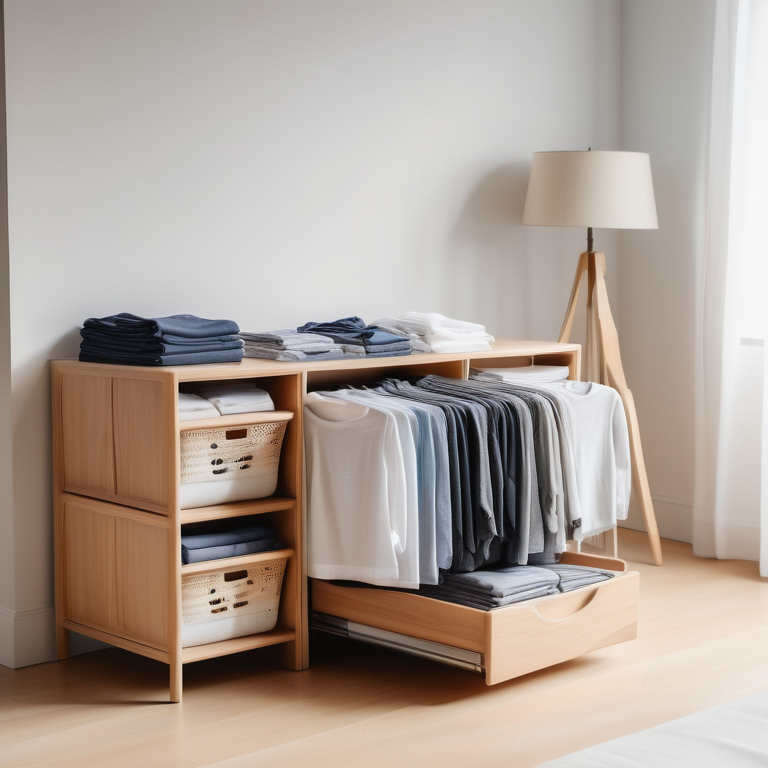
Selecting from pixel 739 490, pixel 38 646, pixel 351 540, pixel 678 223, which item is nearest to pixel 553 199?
pixel 678 223

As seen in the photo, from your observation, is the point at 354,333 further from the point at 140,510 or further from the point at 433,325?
the point at 140,510

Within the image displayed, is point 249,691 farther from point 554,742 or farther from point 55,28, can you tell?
point 55,28

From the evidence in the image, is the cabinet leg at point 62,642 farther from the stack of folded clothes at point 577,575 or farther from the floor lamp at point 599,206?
the floor lamp at point 599,206

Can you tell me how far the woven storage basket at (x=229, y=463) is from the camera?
250 centimetres

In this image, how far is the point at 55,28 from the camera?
275 centimetres

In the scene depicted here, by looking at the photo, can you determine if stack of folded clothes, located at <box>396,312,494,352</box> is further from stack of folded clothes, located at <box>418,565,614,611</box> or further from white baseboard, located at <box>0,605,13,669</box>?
white baseboard, located at <box>0,605,13,669</box>

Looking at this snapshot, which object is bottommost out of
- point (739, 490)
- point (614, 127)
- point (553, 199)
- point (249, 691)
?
point (249, 691)

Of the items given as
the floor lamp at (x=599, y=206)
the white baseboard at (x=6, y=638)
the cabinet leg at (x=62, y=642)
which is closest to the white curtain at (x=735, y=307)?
the floor lamp at (x=599, y=206)

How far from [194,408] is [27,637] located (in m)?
0.85

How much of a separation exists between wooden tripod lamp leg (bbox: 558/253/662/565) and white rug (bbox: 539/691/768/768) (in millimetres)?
2264

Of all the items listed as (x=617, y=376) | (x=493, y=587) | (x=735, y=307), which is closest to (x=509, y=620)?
(x=493, y=587)

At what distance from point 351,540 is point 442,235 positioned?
146cm

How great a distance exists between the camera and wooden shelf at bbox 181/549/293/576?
2490 millimetres

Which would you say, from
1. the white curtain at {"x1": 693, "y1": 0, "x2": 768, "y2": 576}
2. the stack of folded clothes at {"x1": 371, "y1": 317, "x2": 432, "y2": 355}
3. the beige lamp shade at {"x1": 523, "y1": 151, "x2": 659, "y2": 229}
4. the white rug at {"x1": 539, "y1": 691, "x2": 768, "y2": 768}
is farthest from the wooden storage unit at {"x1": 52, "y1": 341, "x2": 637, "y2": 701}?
the white curtain at {"x1": 693, "y1": 0, "x2": 768, "y2": 576}
